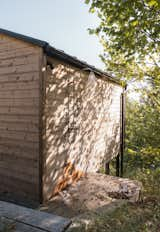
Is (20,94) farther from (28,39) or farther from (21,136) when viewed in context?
(28,39)

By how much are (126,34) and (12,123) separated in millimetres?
3446

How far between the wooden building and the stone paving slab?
1909 mm

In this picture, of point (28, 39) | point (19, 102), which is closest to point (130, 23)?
point (28, 39)

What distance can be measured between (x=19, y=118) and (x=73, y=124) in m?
1.69

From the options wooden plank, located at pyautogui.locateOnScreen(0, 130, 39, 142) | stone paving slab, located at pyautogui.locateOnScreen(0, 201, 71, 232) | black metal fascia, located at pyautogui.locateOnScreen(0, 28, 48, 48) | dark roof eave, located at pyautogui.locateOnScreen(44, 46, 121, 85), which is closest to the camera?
stone paving slab, located at pyautogui.locateOnScreen(0, 201, 71, 232)

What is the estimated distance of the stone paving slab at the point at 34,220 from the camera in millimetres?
2146

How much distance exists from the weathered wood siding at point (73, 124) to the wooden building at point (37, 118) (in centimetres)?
2

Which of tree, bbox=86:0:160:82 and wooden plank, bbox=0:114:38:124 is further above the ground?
tree, bbox=86:0:160:82

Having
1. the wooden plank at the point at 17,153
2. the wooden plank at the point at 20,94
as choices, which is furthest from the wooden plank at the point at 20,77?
the wooden plank at the point at 17,153

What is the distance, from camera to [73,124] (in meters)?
5.79

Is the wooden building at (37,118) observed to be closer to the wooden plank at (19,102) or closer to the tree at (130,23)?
the wooden plank at (19,102)

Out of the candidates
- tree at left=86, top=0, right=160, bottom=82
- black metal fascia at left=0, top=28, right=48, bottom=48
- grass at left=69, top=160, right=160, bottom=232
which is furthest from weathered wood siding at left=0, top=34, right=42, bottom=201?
grass at left=69, top=160, right=160, bottom=232

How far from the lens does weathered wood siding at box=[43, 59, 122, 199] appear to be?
15.6 feet

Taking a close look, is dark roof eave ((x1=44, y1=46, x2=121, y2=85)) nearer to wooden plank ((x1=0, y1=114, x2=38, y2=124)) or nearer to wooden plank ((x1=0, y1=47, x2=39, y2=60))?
wooden plank ((x1=0, y1=47, x2=39, y2=60))
